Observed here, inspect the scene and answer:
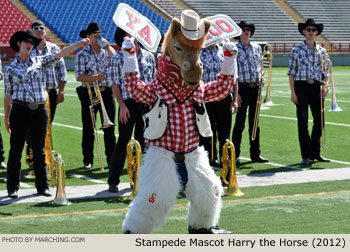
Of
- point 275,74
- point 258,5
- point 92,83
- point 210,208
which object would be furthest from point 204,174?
point 258,5

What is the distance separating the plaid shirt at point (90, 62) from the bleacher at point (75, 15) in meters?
30.5

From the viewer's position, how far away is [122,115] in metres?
9.27

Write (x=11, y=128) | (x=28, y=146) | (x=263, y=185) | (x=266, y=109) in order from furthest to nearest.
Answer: (x=266, y=109) < (x=28, y=146) < (x=263, y=185) < (x=11, y=128)

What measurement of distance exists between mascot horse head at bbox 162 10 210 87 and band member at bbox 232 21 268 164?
217 inches

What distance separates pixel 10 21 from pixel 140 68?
1304 inches

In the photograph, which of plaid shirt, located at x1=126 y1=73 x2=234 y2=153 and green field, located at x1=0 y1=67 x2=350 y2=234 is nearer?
plaid shirt, located at x1=126 y1=73 x2=234 y2=153

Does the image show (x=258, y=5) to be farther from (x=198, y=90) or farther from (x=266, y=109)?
(x=198, y=90)

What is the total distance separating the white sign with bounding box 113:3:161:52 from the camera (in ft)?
21.3

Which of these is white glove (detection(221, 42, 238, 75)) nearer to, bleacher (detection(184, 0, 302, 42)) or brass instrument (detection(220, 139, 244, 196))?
brass instrument (detection(220, 139, 244, 196))

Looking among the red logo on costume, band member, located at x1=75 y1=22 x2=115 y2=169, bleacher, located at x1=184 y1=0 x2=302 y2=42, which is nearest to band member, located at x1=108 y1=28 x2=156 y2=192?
band member, located at x1=75 y1=22 x2=115 y2=169

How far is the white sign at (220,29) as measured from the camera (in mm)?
6466

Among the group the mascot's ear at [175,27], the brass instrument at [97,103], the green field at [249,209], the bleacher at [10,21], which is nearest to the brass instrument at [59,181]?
the green field at [249,209]

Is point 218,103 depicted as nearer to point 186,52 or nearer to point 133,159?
point 133,159

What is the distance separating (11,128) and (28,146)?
6.59 feet
